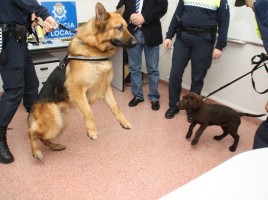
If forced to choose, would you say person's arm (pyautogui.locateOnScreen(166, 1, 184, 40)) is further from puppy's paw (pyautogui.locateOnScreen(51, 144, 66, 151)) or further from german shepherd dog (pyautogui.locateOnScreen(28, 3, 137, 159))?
puppy's paw (pyautogui.locateOnScreen(51, 144, 66, 151))

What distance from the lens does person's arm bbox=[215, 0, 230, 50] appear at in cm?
239

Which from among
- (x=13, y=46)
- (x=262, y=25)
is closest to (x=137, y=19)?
(x=13, y=46)

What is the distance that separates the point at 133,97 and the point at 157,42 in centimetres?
88

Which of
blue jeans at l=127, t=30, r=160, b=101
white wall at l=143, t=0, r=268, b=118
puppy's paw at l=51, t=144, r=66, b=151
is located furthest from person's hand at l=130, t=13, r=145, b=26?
puppy's paw at l=51, t=144, r=66, b=151

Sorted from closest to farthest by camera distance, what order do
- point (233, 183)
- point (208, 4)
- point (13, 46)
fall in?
1. point (233, 183)
2. point (13, 46)
3. point (208, 4)

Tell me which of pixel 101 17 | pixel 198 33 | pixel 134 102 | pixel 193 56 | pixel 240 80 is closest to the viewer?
pixel 101 17

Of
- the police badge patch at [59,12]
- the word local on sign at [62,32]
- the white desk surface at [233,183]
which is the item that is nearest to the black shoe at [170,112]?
the word local on sign at [62,32]

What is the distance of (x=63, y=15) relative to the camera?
3486 mm

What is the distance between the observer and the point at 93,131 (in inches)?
68.9

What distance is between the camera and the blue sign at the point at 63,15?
133 inches

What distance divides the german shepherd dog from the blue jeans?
1002 millimetres

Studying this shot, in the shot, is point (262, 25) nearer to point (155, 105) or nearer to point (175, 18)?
point (175, 18)

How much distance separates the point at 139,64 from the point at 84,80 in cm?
145

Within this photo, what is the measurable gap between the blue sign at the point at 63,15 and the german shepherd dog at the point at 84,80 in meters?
1.72
